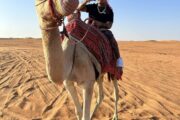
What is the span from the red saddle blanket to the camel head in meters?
2.57

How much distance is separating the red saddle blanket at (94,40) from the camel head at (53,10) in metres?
2.57

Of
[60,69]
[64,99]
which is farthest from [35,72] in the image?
[60,69]

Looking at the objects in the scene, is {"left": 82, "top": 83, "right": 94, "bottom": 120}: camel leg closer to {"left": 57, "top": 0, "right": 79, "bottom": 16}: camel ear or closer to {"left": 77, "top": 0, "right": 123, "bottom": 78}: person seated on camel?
{"left": 77, "top": 0, "right": 123, "bottom": 78}: person seated on camel

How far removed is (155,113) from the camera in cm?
898

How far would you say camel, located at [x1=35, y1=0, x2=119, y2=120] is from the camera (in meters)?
3.86

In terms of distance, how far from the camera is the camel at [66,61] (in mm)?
3863

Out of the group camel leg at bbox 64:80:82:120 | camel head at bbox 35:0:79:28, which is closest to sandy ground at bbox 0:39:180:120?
camel leg at bbox 64:80:82:120

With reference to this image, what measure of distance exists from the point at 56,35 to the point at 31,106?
525 centimetres

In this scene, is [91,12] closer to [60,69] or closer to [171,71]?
[60,69]

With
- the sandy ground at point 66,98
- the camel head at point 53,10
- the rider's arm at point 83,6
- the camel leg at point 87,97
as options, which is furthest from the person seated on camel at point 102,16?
the camel head at point 53,10

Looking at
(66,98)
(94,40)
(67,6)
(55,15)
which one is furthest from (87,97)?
(66,98)

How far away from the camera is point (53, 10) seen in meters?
3.70

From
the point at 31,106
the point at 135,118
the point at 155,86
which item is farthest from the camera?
the point at 155,86

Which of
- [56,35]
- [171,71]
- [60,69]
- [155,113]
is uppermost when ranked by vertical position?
[56,35]
